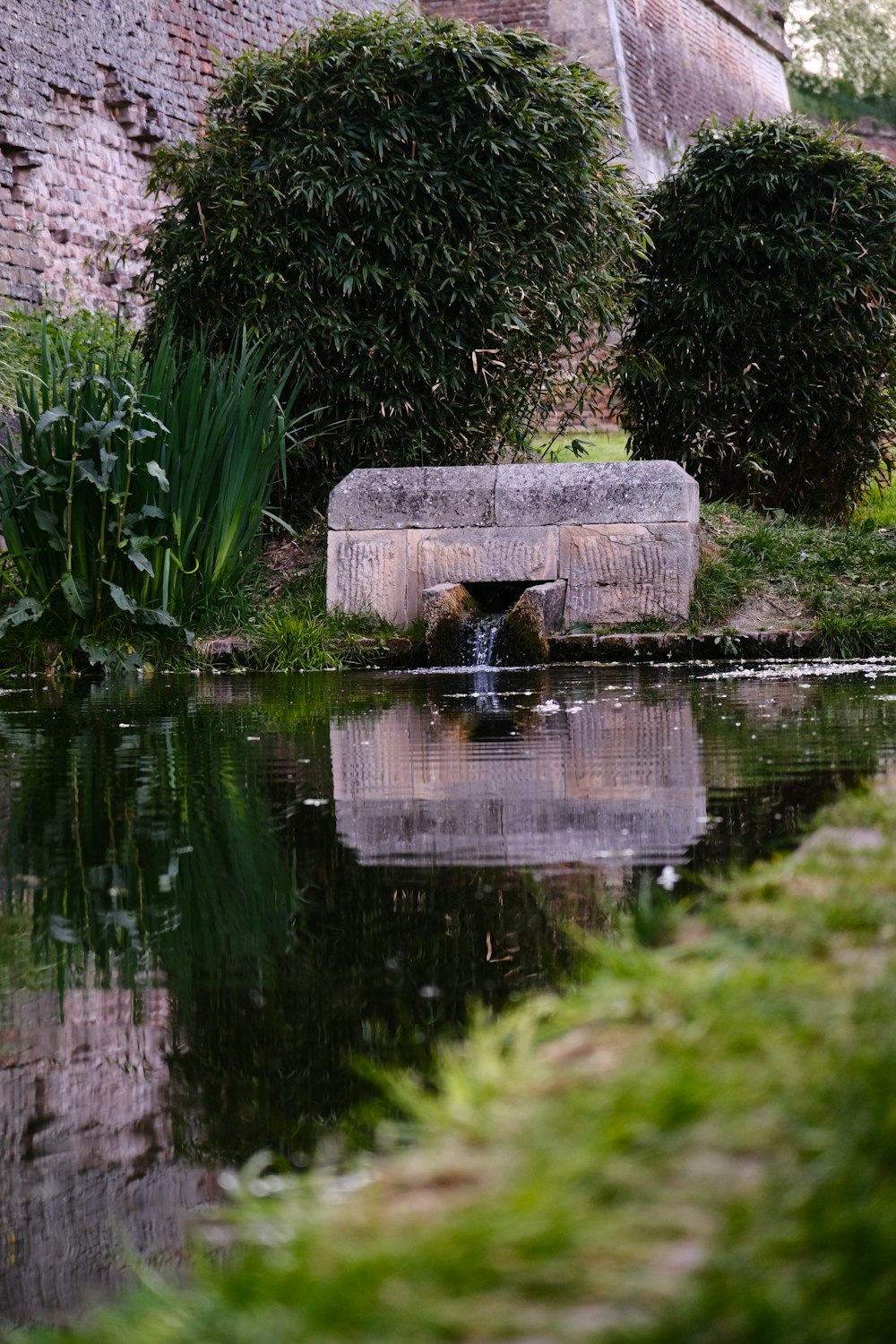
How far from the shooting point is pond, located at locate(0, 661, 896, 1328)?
67.4 inches

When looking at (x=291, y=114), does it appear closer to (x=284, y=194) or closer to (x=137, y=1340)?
(x=284, y=194)

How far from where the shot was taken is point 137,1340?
1.09 metres

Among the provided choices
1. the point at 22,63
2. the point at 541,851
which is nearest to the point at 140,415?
the point at 541,851

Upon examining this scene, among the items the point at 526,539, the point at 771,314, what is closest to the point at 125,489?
the point at 526,539

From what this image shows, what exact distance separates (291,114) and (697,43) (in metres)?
17.0

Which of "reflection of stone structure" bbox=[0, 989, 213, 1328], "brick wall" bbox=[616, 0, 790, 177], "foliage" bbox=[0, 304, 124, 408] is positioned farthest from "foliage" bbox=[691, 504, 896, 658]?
"brick wall" bbox=[616, 0, 790, 177]

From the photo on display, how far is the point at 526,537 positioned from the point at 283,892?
540 centimetres

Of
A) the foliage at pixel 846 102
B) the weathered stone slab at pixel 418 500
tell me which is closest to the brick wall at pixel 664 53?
the foliage at pixel 846 102

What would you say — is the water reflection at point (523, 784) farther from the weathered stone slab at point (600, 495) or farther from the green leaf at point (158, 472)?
the weathered stone slab at point (600, 495)

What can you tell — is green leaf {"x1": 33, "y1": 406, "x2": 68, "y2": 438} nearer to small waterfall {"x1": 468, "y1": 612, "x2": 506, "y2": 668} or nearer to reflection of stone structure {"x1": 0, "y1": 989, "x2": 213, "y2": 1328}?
small waterfall {"x1": 468, "y1": 612, "x2": 506, "y2": 668}

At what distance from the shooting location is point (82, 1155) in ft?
5.58

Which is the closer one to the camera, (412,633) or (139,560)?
(139,560)

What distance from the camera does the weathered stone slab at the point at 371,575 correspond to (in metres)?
8.05

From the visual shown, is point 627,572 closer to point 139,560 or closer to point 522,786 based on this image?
point 139,560
